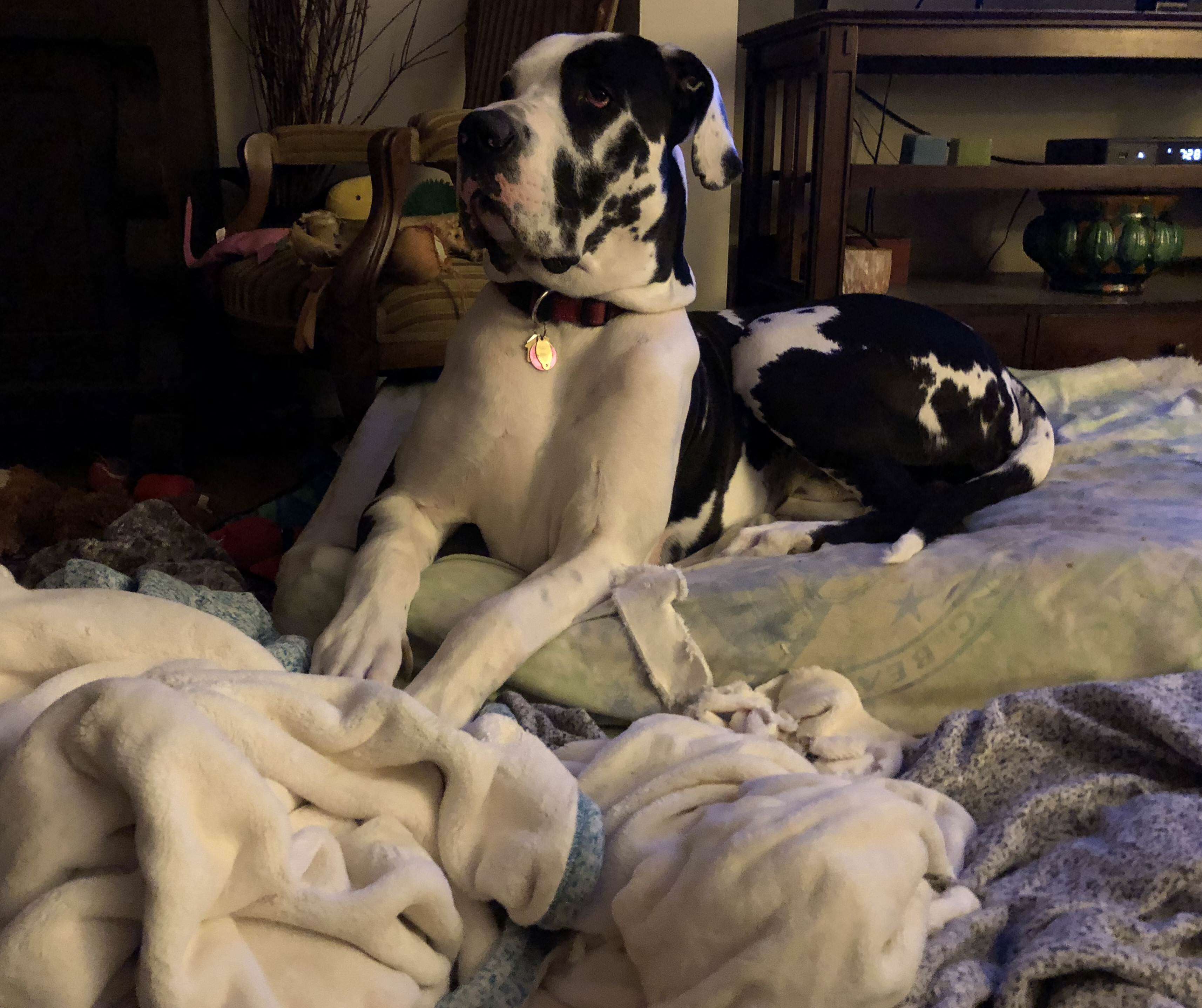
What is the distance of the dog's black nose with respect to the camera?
1462 mm

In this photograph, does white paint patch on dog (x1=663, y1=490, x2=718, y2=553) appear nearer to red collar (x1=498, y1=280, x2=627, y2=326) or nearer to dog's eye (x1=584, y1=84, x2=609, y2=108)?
red collar (x1=498, y1=280, x2=627, y2=326)

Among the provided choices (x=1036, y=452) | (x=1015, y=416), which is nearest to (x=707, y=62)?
(x=1015, y=416)

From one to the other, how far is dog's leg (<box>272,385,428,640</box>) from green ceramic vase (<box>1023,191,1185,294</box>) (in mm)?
2115

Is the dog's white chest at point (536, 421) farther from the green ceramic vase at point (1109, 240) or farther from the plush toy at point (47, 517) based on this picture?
the green ceramic vase at point (1109, 240)

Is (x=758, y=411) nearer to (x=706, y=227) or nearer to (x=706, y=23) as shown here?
(x=706, y=227)

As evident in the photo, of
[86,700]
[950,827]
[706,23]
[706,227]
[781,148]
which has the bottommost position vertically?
[950,827]

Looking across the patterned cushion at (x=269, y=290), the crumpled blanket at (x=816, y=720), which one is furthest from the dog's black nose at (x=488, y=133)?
the patterned cushion at (x=269, y=290)

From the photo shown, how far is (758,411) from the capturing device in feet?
6.77

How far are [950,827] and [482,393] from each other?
0.93 meters

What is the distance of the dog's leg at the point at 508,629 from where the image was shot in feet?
4.34

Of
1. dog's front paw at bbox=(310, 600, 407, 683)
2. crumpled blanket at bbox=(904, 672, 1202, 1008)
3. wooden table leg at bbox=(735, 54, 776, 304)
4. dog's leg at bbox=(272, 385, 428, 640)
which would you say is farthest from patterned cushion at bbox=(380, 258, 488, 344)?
crumpled blanket at bbox=(904, 672, 1202, 1008)

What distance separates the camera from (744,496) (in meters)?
2.07

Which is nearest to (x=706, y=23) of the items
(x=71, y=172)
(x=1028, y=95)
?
(x=1028, y=95)

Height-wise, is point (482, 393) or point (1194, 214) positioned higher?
point (1194, 214)
